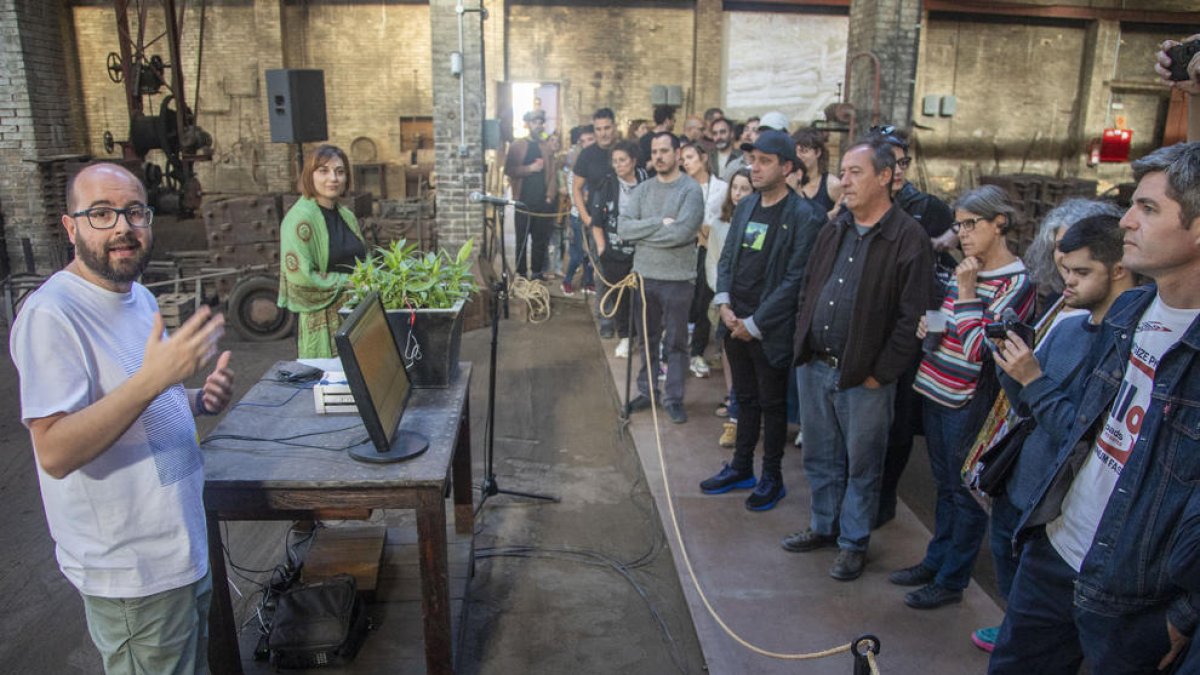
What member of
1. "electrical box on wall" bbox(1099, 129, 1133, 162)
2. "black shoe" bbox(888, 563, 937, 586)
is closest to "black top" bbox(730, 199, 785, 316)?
"black shoe" bbox(888, 563, 937, 586)

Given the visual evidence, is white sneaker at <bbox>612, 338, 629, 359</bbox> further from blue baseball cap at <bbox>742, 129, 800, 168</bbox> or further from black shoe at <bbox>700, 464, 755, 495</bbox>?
blue baseball cap at <bbox>742, 129, 800, 168</bbox>

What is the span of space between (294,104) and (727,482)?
5.90m

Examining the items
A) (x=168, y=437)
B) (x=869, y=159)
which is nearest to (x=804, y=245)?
(x=869, y=159)

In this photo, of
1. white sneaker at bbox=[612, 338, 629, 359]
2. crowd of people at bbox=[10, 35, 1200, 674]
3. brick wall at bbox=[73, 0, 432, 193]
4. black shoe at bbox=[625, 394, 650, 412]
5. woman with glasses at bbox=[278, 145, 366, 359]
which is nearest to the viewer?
crowd of people at bbox=[10, 35, 1200, 674]

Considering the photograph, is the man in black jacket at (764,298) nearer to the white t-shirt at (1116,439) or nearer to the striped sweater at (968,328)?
the striped sweater at (968,328)

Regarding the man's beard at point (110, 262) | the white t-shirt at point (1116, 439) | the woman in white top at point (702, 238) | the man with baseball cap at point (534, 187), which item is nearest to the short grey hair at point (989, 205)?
the white t-shirt at point (1116, 439)

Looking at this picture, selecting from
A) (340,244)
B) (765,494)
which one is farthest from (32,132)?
(765,494)

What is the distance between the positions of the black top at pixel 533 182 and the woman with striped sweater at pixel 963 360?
691cm

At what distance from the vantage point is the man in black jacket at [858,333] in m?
3.33

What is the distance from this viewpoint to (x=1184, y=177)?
Result: 1.74 meters

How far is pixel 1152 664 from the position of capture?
6.08 feet

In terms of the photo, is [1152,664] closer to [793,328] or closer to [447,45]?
[793,328]

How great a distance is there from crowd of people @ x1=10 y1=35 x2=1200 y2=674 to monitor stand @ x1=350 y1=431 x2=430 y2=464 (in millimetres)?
433

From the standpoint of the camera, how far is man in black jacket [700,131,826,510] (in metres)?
4.07
